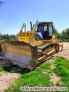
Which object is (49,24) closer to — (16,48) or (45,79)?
(16,48)

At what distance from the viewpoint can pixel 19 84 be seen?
4.77 metres

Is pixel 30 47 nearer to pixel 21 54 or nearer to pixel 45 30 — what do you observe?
pixel 21 54

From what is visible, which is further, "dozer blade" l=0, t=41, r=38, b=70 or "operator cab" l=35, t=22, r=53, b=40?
"operator cab" l=35, t=22, r=53, b=40

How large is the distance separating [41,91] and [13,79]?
1.54 metres

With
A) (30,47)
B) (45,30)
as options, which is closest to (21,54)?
(30,47)

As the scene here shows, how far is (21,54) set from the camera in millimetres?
7246

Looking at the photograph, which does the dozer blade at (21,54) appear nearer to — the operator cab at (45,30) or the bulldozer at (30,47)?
the bulldozer at (30,47)

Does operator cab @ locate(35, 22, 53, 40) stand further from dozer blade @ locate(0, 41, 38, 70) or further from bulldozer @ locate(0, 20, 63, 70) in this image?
dozer blade @ locate(0, 41, 38, 70)

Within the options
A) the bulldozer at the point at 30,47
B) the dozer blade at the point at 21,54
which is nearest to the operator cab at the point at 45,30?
the bulldozer at the point at 30,47

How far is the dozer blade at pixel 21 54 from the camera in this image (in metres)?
6.60

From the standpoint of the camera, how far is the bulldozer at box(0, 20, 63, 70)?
6.69 metres

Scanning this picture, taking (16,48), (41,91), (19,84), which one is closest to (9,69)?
(16,48)

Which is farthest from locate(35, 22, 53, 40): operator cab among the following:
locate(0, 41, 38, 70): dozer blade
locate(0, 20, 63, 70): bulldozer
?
locate(0, 41, 38, 70): dozer blade

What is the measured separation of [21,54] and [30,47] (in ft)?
2.58
